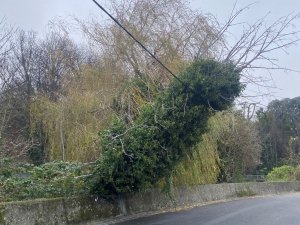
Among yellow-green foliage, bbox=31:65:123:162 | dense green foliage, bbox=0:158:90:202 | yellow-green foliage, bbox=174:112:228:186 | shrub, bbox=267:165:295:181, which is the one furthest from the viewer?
shrub, bbox=267:165:295:181

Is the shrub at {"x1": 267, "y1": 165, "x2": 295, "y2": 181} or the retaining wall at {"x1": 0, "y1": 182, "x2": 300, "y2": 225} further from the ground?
the shrub at {"x1": 267, "y1": 165, "x2": 295, "y2": 181}

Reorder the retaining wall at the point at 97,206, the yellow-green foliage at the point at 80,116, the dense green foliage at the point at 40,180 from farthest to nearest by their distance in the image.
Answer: the yellow-green foliage at the point at 80,116 → the dense green foliage at the point at 40,180 → the retaining wall at the point at 97,206

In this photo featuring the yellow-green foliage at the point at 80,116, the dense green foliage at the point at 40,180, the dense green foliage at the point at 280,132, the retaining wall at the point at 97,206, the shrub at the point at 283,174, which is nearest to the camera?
the retaining wall at the point at 97,206

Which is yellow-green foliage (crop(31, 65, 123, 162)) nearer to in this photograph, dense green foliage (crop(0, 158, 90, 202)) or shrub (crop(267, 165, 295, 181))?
dense green foliage (crop(0, 158, 90, 202))

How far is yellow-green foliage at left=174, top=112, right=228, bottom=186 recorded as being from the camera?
17.2 metres

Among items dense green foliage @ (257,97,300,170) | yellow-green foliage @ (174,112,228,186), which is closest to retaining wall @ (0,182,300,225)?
yellow-green foliage @ (174,112,228,186)

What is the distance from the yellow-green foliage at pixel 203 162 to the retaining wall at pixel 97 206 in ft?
1.25

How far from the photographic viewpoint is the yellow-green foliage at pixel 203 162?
1716 centimetres

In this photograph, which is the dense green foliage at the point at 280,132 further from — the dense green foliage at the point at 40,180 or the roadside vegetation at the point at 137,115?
the dense green foliage at the point at 40,180

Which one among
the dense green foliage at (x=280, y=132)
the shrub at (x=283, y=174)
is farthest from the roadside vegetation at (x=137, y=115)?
the dense green foliage at (x=280, y=132)

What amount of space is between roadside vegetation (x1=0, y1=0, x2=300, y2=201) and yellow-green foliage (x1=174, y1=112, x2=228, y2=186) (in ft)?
0.14

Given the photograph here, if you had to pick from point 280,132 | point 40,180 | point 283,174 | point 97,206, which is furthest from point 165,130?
point 280,132

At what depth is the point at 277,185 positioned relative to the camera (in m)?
29.7

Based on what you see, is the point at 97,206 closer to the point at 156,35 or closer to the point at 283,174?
the point at 156,35
